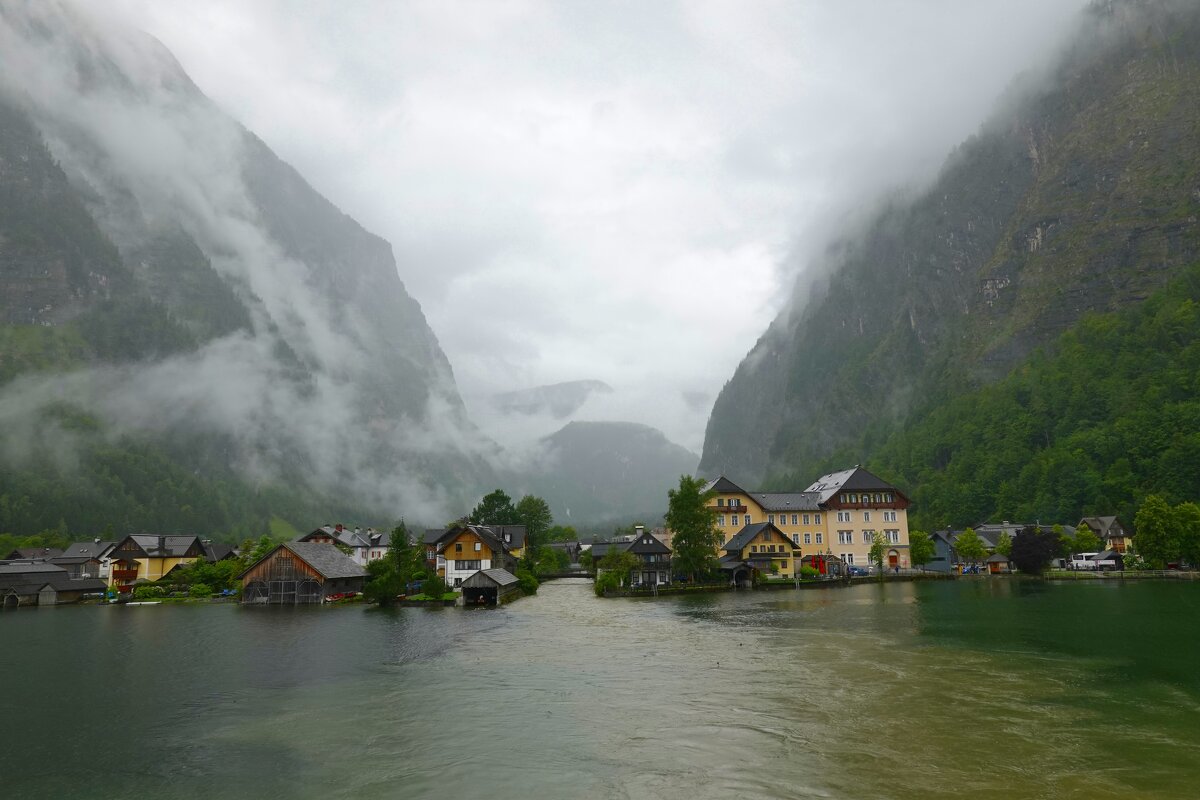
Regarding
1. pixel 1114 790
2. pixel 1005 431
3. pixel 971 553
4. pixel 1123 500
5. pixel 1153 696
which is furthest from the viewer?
pixel 1005 431

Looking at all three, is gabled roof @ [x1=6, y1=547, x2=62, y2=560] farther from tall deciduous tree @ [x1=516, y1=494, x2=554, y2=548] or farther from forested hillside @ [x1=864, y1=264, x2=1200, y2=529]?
forested hillside @ [x1=864, y1=264, x2=1200, y2=529]

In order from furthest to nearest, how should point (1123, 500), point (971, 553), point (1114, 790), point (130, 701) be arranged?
point (1123, 500) → point (971, 553) → point (130, 701) → point (1114, 790)

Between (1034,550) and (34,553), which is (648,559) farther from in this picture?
(34,553)

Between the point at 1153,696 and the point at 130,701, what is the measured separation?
3958 centimetres

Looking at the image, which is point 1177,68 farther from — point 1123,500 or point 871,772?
point 871,772

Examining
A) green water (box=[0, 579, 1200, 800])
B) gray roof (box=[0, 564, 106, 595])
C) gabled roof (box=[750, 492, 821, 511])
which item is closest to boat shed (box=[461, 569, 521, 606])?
green water (box=[0, 579, 1200, 800])

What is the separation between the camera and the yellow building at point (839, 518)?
9819 cm

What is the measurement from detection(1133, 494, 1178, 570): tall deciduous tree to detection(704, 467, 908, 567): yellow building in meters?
26.3

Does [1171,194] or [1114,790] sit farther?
[1171,194]

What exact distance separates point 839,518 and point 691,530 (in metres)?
29.1

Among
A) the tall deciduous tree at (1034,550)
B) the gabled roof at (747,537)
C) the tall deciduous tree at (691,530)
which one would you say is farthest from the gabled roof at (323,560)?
the tall deciduous tree at (1034,550)

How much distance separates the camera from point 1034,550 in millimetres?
91938

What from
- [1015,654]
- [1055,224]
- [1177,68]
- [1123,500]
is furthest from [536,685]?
[1177,68]

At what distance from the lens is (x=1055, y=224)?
616 ft
